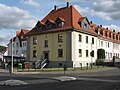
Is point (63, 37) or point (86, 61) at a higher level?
point (63, 37)

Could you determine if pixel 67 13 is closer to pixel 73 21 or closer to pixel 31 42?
pixel 73 21

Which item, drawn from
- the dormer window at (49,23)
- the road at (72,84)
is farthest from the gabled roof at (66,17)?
the road at (72,84)

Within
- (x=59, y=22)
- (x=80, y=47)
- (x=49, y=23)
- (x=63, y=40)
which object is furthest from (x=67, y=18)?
(x=80, y=47)

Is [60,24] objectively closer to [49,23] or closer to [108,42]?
[49,23]

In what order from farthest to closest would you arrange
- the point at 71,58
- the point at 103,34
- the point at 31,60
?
1. the point at 103,34
2. the point at 31,60
3. the point at 71,58

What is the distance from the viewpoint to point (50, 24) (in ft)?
182

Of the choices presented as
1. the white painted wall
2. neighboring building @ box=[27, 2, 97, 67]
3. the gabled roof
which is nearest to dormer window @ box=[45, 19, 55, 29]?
neighboring building @ box=[27, 2, 97, 67]

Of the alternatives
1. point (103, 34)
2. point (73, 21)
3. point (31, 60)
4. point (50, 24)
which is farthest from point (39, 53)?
point (103, 34)

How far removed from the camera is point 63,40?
52.4m

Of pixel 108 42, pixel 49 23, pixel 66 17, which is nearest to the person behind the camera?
pixel 66 17

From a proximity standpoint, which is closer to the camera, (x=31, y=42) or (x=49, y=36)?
(x=49, y=36)

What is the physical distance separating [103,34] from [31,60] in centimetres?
2225

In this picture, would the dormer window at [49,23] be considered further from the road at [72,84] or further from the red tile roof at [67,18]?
the road at [72,84]

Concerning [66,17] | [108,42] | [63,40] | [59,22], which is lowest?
[63,40]
